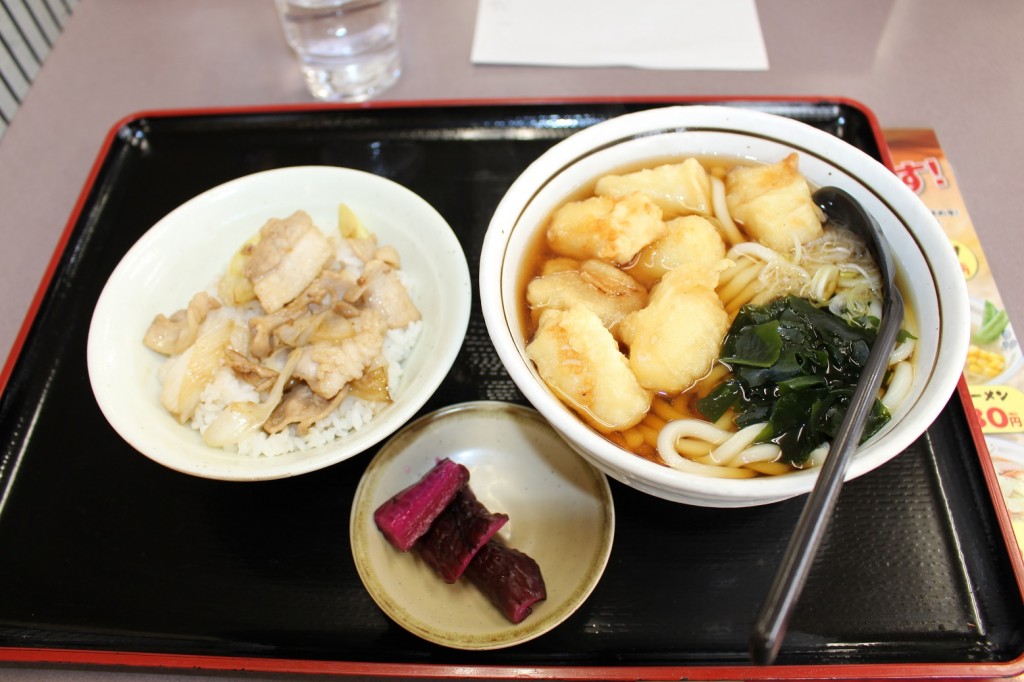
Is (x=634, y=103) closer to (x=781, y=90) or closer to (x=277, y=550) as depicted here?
(x=781, y=90)

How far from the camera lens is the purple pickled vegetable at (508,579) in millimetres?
1482

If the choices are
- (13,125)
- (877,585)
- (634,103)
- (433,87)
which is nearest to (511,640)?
(877,585)

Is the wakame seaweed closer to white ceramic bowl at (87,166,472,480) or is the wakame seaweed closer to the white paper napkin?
white ceramic bowl at (87,166,472,480)

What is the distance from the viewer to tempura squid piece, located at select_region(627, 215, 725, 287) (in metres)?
1.73

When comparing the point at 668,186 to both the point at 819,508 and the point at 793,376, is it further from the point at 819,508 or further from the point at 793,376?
the point at 819,508

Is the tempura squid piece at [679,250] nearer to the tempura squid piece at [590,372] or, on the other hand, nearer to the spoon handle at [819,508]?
the tempura squid piece at [590,372]

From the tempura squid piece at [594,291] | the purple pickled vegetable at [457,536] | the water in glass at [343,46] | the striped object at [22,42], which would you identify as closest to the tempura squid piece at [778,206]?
the tempura squid piece at [594,291]

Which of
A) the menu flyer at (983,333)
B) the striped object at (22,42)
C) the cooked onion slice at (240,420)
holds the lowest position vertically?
the menu flyer at (983,333)

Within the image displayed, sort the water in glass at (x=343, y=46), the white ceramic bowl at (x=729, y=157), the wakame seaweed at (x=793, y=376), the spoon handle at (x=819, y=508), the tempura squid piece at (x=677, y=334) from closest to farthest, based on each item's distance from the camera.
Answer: the spoon handle at (x=819, y=508) < the white ceramic bowl at (x=729, y=157) < the wakame seaweed at (x=793, y=376) < the tempura squid piece at (x=677, y=334) < the water in glass at (x=343, y=46)

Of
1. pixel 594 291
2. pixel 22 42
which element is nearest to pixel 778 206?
pixel 594 291

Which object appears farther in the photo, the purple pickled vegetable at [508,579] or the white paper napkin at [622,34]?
the white paper napkin at [622,34]

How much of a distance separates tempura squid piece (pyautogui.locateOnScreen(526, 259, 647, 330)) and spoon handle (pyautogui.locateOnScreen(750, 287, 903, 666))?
551mm

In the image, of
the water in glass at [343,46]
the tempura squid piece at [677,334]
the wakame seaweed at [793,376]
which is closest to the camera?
the wakame seaweed at [793,376]

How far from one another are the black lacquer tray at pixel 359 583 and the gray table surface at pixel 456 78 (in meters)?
0.88
